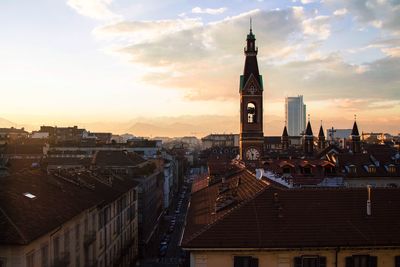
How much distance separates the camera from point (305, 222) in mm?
26531

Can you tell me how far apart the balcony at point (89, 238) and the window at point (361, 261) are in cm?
2002

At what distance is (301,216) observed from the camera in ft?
88.5

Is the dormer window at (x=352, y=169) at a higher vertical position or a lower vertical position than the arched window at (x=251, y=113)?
lower

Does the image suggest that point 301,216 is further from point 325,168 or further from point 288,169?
point 325,168

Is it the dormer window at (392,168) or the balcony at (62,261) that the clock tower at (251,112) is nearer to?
the dormer window at (392,168)

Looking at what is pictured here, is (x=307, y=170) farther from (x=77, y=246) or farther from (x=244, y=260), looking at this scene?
(x=244, y=260)

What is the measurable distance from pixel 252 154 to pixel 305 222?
1894 inches

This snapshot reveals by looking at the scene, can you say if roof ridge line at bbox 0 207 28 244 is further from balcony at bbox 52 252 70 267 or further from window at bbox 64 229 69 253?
window at bbox 64 229 69 253

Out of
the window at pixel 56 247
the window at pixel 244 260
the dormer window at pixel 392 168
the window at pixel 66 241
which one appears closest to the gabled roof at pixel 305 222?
the window at pixel 244 260

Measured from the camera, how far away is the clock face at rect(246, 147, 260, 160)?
244 feet

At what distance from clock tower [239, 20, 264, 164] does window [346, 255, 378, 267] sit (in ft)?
159

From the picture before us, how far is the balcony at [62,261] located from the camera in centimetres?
3107

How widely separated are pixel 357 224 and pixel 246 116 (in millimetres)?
48654

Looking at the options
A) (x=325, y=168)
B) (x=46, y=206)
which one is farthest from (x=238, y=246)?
(x=325, y=168)
